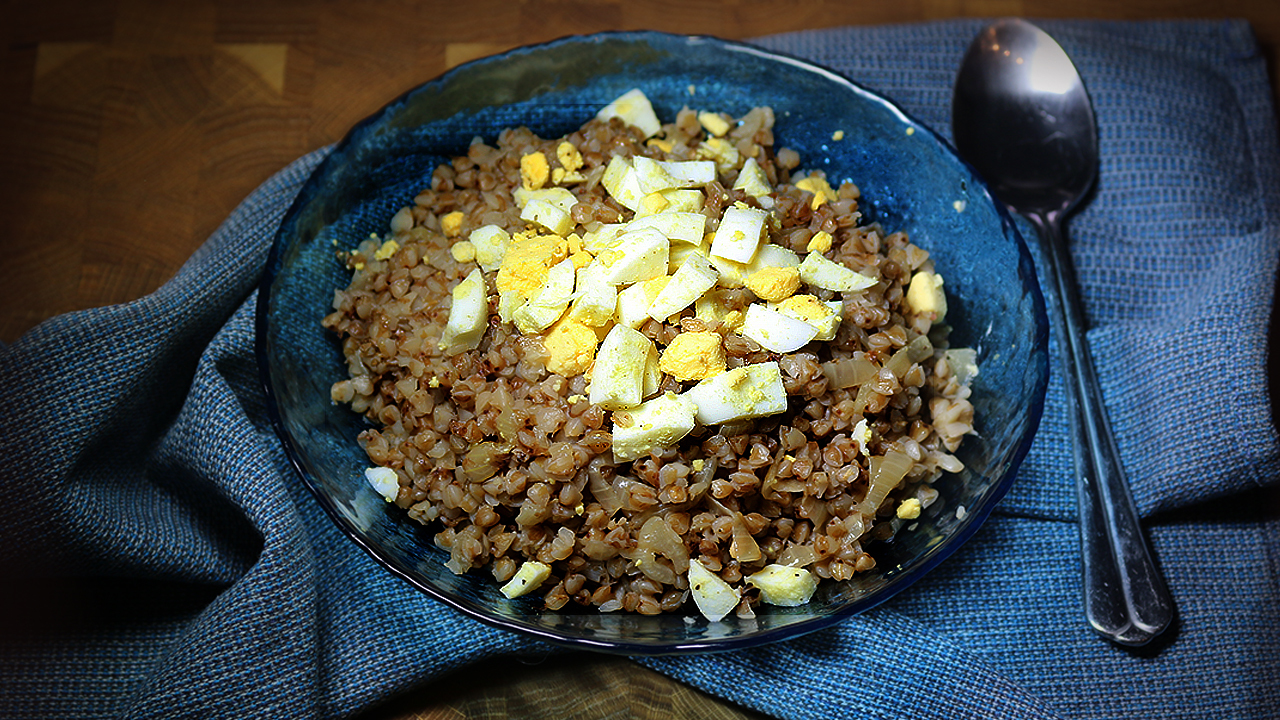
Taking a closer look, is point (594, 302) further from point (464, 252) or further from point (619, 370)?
point (464, 252)

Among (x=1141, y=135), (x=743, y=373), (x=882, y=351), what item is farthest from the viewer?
(x=1141, y=135)

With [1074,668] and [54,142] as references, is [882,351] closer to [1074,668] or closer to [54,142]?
[1074,668]

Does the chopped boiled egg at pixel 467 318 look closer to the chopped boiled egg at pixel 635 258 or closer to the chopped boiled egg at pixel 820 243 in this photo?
the chopped boiled egg at pixel 635 258

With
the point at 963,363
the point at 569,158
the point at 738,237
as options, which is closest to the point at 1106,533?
the point at 963,363

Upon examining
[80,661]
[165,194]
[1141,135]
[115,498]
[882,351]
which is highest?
[1141,135]

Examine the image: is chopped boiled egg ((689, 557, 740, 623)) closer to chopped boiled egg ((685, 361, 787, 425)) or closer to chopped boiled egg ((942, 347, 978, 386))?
chopped boiled egg ((685, 361, 787, 425))

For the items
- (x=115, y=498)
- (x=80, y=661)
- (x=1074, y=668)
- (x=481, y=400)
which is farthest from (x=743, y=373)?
(x=80, y=661)
